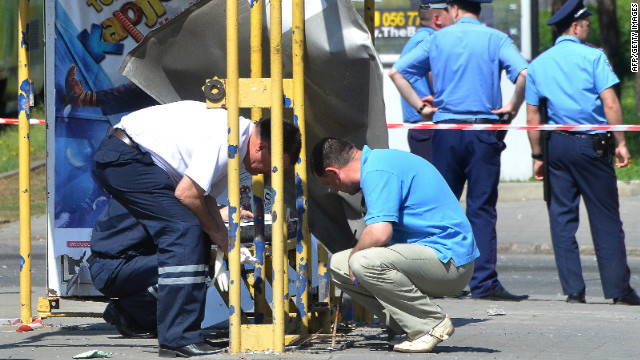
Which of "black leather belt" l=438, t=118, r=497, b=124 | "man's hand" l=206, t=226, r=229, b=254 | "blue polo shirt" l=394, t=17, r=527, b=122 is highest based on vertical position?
"blue polo shirt" l=394, t=17, r=527, b=122

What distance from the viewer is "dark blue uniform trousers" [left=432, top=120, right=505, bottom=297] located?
7.78 meters

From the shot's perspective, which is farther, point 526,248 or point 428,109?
point 526,248

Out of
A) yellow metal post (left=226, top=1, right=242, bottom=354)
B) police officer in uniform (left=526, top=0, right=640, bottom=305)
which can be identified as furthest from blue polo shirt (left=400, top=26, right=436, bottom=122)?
yellow metal post (left=226, top=1, right=242, bottom=354)

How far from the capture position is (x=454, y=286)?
557 cm

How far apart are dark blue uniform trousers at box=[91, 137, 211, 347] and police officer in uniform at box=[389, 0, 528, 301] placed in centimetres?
276

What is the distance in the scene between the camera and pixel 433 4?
8.90 metres

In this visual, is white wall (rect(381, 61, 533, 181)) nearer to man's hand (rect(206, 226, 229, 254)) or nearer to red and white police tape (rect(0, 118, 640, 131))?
red and white police tape (rect(0, 118, 640, 131))

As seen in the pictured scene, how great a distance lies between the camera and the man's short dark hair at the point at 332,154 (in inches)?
213

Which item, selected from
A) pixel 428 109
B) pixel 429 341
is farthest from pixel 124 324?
pixel 428 109

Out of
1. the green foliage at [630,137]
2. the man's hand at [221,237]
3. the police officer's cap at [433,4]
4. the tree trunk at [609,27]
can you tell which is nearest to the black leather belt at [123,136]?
the man's hand at [221,237]

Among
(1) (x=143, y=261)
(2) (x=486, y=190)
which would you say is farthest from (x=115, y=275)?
(2) (x=486, y=190)

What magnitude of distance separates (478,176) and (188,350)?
3.19 m

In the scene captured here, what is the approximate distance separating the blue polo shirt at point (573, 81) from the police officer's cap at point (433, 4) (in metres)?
1.02

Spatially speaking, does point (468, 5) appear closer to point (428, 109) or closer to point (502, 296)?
point (428, 109)
